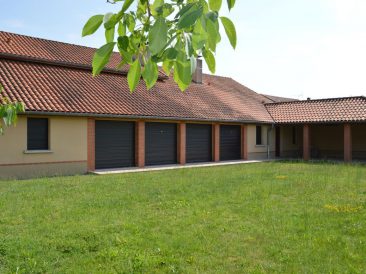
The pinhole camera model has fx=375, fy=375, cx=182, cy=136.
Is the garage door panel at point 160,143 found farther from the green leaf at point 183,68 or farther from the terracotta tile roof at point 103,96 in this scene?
the green leaf at point 183,68

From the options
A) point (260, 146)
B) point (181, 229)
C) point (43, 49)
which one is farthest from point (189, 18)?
point (260, 146)

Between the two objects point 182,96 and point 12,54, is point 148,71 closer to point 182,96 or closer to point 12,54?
point 12,54

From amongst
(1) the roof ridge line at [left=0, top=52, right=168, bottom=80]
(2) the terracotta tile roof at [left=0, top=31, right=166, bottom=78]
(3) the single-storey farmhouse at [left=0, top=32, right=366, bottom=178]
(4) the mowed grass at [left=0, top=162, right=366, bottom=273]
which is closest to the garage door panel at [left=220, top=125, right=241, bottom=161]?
(3) the single-storey farmhouse at [left=0, top=32, right=366, bottom=178]

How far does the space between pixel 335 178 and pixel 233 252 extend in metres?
10.9

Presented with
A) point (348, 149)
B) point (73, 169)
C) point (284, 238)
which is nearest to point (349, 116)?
point (348, 149)

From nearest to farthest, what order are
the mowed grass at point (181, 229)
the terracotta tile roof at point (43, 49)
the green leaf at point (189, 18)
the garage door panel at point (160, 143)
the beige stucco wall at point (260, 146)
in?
the green leaf at point (189, 18), the mowed grass at point (181, 229), the terracotta tile roof at point (43, 49), the garage door panel at point (160, 143), the beige stucco wall at point (260, 146)

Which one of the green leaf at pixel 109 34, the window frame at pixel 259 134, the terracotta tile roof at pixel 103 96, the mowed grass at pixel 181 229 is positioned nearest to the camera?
the green leaf at pixel 109 34

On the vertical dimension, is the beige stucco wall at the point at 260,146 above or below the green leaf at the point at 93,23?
below

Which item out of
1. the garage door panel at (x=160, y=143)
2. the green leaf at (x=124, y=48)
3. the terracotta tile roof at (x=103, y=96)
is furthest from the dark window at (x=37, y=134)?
the green leaf at (x=124, y=48)

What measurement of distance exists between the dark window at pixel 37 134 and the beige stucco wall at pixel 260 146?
1472 cm

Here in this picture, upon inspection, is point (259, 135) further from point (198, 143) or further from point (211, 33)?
point (211, 33)

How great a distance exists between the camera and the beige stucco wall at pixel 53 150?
51.1 ft

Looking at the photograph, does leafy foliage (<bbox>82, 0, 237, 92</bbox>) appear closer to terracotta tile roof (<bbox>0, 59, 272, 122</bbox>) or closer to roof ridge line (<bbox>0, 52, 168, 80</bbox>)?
terracotta tile roof (<bbox>0, 59, 272, 122</bbox>)

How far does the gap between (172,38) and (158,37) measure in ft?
0.47
